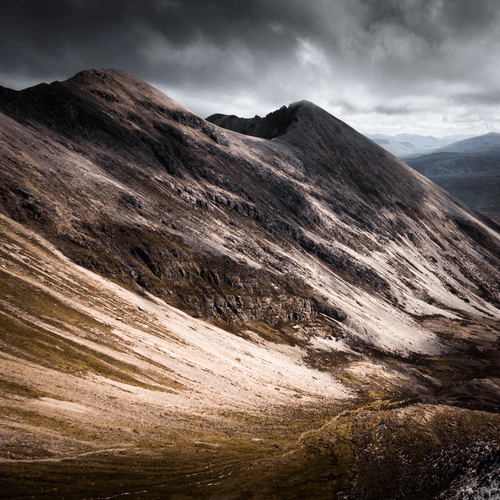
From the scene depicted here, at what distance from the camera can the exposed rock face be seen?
88.2m

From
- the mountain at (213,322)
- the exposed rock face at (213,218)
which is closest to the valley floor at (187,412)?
the mountain at (213,322)

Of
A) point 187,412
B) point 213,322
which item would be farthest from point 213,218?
point 187,412

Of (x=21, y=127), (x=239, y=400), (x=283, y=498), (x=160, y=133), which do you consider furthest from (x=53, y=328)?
(x=160, y=133)

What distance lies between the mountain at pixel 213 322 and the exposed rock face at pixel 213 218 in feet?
2.55

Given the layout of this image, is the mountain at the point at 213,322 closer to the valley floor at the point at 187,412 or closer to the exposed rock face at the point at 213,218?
the valley floor at the point at 187,412

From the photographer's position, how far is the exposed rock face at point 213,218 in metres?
88.2

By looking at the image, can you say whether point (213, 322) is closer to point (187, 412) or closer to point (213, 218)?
point (187, 412)

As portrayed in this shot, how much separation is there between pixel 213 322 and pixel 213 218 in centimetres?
4718

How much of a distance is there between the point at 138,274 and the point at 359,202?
5547 inches

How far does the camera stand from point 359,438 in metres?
49.5

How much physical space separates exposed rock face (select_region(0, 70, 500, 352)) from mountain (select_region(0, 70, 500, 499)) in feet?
2.55

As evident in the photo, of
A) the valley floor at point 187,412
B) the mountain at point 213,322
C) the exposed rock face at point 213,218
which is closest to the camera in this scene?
the valley floor at point 187,412

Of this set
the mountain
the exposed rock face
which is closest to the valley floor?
the mountain

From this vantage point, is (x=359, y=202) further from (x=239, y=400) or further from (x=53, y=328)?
(x=53, y=328)
